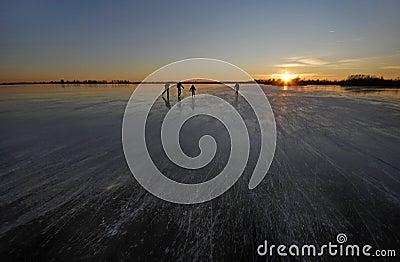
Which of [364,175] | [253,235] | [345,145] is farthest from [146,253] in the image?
[345,145]

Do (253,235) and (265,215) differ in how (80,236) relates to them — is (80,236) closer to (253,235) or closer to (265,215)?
(253,235)

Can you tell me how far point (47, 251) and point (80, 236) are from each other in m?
0.34

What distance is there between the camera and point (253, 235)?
2.58 meters

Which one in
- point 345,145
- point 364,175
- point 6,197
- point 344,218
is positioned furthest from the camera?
point 345,145

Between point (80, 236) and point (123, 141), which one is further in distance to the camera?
point (123, 141)

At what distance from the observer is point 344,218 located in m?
2.89

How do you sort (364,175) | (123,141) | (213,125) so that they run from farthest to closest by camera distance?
(213,125) < (123,141) < (364,175)

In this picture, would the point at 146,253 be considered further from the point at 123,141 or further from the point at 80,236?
the point at 123,141

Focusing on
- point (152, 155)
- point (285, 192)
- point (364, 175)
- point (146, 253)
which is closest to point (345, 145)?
point (364, 175)

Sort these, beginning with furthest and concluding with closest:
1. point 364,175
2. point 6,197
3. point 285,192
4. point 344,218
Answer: point 364,175
point 285,192
point 6,197
point 344,218

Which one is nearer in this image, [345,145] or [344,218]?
[344,218]

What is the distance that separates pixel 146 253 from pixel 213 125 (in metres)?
6.17

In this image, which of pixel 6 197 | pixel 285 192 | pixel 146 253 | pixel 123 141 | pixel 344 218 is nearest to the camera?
pixel 146 253

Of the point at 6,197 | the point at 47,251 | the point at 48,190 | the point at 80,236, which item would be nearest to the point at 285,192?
the point at 80,236
